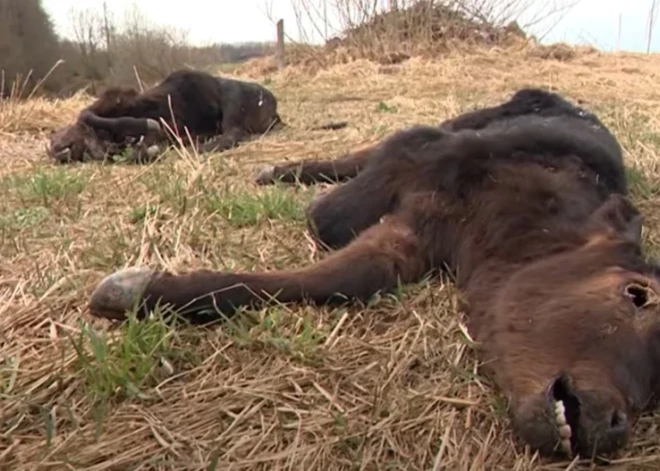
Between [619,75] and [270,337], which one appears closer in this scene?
[270,337]

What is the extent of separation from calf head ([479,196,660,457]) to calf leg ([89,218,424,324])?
44 cm

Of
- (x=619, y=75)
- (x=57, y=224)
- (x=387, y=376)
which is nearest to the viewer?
(x=387, y=376)

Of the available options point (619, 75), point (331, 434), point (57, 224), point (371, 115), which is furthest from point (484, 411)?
point (619, 75)

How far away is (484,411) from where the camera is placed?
2.00m

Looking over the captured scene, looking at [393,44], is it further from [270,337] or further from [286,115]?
[270,337]

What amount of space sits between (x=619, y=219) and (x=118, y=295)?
1565mm

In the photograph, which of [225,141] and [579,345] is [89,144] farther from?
[579,345]

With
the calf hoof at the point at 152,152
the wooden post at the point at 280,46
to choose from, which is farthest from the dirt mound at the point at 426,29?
the calf hoof at the point at 152,152

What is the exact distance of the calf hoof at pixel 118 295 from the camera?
2254 mm

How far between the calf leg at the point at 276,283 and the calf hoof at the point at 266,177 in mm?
1582

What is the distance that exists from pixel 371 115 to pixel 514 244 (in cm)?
514

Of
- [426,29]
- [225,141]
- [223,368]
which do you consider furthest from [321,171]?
[426,29]

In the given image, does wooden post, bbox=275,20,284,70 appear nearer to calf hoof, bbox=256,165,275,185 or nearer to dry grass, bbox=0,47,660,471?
calf hoof, bbox=256,165,275,185

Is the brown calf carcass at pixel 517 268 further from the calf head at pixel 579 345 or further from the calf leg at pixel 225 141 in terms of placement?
the calf leg at pixel 225 141
